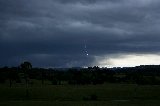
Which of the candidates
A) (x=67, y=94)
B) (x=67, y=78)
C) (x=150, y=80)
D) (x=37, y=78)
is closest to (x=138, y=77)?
(x=150, y=80)

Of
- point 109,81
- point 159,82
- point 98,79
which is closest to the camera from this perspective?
point 159,82

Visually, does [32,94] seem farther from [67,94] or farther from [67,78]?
[67,78]

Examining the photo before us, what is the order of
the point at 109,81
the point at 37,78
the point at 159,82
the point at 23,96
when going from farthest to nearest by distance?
1. the point at 37,78
2. the point at 109,81
3. the point at 159,82
4. the point at 23,96

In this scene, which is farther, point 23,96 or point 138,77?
point 138,77

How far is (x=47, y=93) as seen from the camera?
9719cm

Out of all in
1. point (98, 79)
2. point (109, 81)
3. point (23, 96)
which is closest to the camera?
point (23, 96)

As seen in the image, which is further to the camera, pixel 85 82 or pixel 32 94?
pixel 85 82

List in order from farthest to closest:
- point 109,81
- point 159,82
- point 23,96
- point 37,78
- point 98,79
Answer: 1. point 37,78
2. point 109,81
3. point 98,79
4. point 159,82
5. point 23,96

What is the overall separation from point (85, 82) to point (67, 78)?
81.5 ft

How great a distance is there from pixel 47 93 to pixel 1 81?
228ft

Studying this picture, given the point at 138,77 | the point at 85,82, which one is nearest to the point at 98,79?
the point at 85,82

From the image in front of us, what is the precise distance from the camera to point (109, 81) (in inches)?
7111

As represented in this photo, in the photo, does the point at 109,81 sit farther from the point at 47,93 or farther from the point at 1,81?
the point at 47,93

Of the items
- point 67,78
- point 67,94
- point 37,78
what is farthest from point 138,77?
point 67,94
